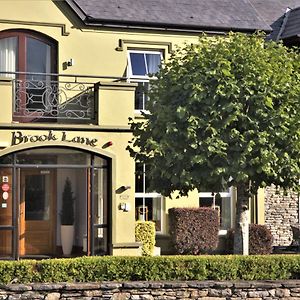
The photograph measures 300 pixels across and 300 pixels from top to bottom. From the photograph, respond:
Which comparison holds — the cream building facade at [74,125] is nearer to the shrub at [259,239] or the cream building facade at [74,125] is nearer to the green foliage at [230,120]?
the shrub at [259,239]

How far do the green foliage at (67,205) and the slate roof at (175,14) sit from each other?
4440 mm

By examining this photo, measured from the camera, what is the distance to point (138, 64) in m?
21.5

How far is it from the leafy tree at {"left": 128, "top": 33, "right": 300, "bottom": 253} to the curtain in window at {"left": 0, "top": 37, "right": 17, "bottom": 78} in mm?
5390

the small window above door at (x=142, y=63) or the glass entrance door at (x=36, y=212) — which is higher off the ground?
the small window above door at (x=142, y=63)

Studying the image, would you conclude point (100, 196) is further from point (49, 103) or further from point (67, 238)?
point (49, 103)

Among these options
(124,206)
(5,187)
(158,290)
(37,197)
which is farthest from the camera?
(37,197)

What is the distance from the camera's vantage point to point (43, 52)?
810 inches

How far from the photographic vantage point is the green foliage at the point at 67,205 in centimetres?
1927

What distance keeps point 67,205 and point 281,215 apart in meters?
7.07

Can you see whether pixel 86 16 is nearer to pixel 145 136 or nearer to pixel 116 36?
pixel 116 36

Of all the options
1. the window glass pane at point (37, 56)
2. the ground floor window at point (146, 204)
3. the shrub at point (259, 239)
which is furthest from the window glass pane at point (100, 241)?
the window glass pane at point (37, 56)

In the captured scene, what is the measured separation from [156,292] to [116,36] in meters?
9.57

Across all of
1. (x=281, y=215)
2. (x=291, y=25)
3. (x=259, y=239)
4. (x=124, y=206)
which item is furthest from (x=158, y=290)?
(x=291, y=25)

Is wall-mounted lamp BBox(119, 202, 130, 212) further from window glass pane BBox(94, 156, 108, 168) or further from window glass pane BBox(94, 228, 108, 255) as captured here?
window glass pane BBox(94, 156, 108, 168)
